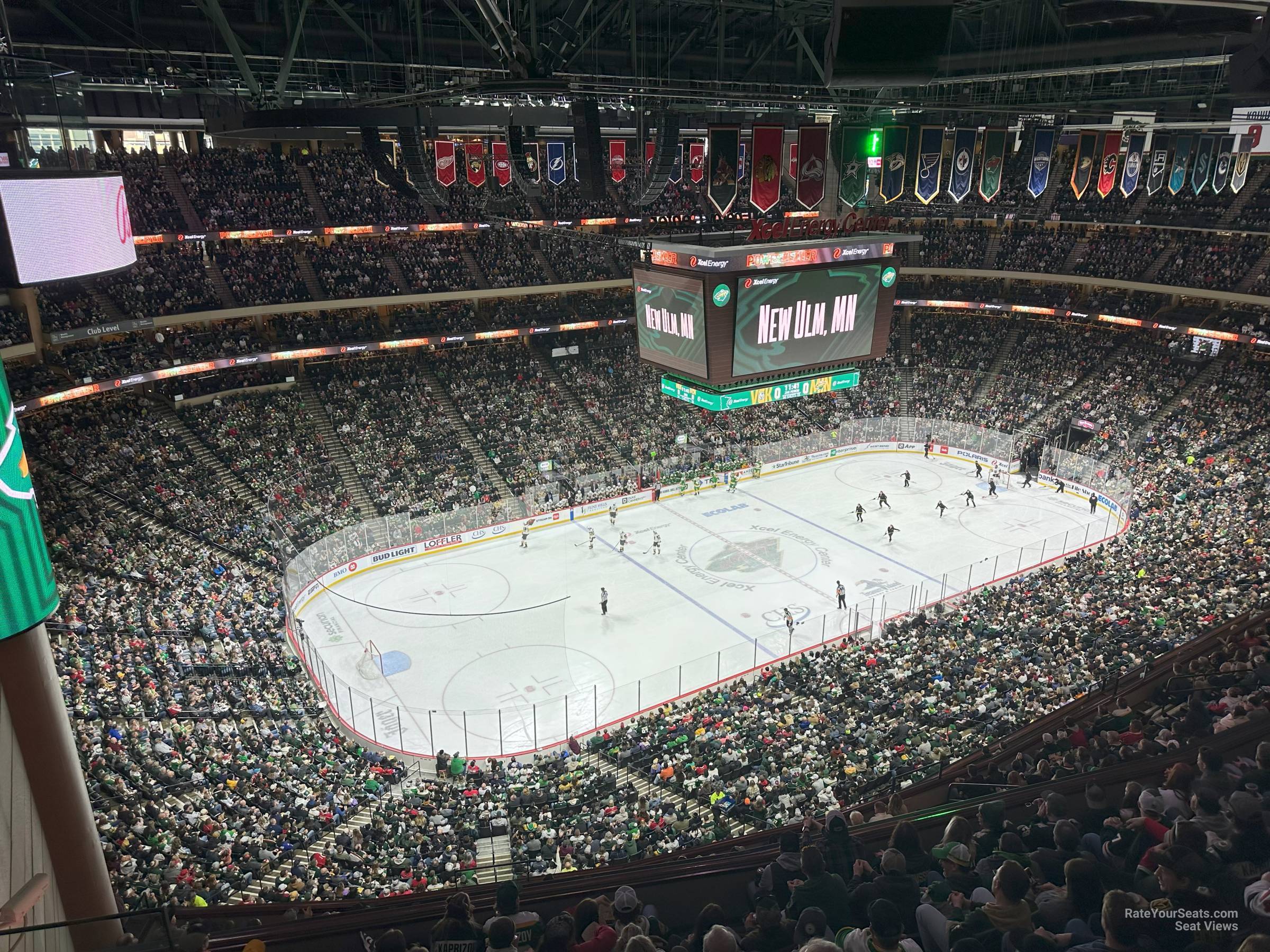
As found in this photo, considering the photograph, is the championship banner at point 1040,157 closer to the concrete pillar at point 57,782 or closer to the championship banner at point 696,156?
the championship banner at point 696,156

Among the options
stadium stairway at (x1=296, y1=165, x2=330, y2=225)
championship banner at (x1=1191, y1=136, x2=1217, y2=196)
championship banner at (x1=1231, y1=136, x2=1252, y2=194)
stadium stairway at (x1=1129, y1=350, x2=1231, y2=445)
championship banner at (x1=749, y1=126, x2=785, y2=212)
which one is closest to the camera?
championship banner at (x1=749, y1=126, x2=785, y2=212)

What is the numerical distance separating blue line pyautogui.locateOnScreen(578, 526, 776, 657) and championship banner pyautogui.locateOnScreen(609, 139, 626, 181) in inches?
505

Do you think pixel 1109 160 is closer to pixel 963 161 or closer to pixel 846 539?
pixel 963 161

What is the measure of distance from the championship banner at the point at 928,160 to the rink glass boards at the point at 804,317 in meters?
2.27

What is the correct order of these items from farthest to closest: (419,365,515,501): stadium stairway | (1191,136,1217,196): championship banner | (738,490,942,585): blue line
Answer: (419,365,515,501): stadium stairway → (738,490,942,585): blue line → (1191,136,1217,196): championship banner

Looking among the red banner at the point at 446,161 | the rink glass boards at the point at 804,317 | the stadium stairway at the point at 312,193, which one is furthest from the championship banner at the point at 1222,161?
the stadium stairway at the point at 312,193

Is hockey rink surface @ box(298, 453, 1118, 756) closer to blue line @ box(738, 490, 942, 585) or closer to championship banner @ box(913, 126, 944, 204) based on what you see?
blue line @ box(738, 490, 942, 585)

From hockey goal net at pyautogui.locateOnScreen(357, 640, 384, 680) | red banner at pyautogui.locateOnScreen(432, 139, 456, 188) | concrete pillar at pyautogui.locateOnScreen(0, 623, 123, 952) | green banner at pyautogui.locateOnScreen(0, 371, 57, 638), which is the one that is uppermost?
red banner at pyautogui.locateOnScreen(432, 139, 456, 188)

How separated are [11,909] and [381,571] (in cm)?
2434

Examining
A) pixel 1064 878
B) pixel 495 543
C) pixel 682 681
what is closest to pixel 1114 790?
pixel 1064 878

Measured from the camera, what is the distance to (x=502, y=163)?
2678cm

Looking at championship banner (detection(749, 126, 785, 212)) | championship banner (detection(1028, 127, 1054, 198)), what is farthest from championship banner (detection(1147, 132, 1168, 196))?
championship banner (detection(749, 126, 785, 212))

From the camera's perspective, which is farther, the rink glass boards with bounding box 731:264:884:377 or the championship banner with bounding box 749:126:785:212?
the rink glass boards with bounding box 731:264:884:377

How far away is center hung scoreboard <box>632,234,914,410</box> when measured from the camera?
19.6 m
